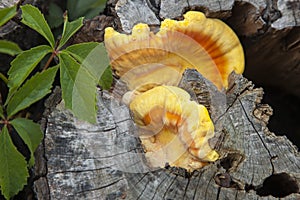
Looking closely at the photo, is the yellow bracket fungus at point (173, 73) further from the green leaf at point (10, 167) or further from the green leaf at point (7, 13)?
the green leaf at point (10, 167)

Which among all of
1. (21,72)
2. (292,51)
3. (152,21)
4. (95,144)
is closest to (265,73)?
(292,51)

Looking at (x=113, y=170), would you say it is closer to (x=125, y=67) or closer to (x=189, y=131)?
(x=189, y=131)

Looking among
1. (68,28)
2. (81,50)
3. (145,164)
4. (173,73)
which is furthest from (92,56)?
(145,164)

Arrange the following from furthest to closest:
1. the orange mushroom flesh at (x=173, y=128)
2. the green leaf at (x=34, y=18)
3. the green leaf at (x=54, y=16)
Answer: the green leaf at (x=54, y=16) → the green leaf at (x=34, y=18) → the orange mushroom flesh at (x=173, y=128)

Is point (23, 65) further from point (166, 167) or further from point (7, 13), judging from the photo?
point (166, 167)

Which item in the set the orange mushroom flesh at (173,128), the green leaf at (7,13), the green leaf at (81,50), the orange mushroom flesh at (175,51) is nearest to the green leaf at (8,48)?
the green leaf at (7,13)

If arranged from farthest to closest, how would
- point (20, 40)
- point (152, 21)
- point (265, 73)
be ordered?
point (265, 73), point (20, 40), point (152, 21)

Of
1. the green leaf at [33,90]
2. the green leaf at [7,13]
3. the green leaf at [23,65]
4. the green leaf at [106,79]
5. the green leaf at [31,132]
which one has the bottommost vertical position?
the green leaf at [31,132]
